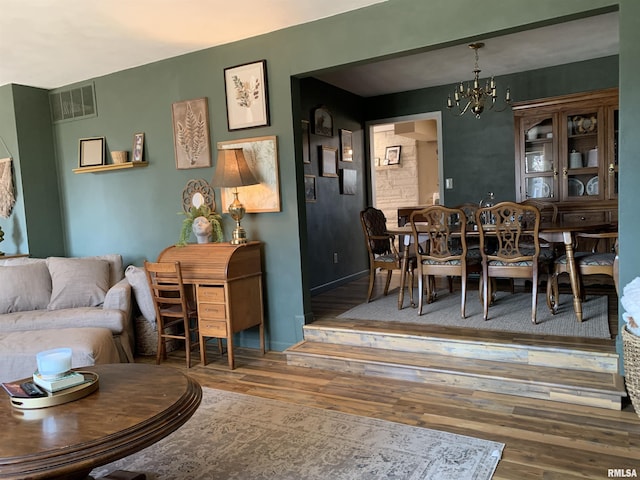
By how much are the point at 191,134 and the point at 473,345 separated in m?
2.84

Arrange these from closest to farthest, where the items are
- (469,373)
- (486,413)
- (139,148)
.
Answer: (486,413)
(469,373)
(139,148)

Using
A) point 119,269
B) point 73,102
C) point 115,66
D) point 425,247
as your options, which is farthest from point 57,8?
point 425,247

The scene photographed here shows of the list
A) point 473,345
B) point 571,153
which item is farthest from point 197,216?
point 571,153

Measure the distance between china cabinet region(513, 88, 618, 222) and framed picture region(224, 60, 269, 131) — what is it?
10.2 ft

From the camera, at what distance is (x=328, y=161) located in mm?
5555

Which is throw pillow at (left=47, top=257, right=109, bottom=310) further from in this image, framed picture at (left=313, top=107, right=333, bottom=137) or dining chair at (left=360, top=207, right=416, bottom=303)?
framed picture at (left=313, top=107, right=333, bottom=137)

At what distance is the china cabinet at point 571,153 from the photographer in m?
4.94

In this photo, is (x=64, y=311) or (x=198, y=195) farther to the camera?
(x=198, y=195)

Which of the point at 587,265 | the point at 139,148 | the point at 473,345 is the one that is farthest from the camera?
the point at 139,148

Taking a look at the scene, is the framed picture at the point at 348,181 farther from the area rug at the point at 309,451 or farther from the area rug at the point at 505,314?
the area rug at the point at 309,451

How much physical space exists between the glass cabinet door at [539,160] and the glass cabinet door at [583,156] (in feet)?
0.40

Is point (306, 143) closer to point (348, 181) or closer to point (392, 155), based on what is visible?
point (348, 181)

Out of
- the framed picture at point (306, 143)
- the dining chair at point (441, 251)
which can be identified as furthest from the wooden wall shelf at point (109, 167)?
the dining chair at point (441, 251)

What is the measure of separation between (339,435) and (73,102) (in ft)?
13.6
